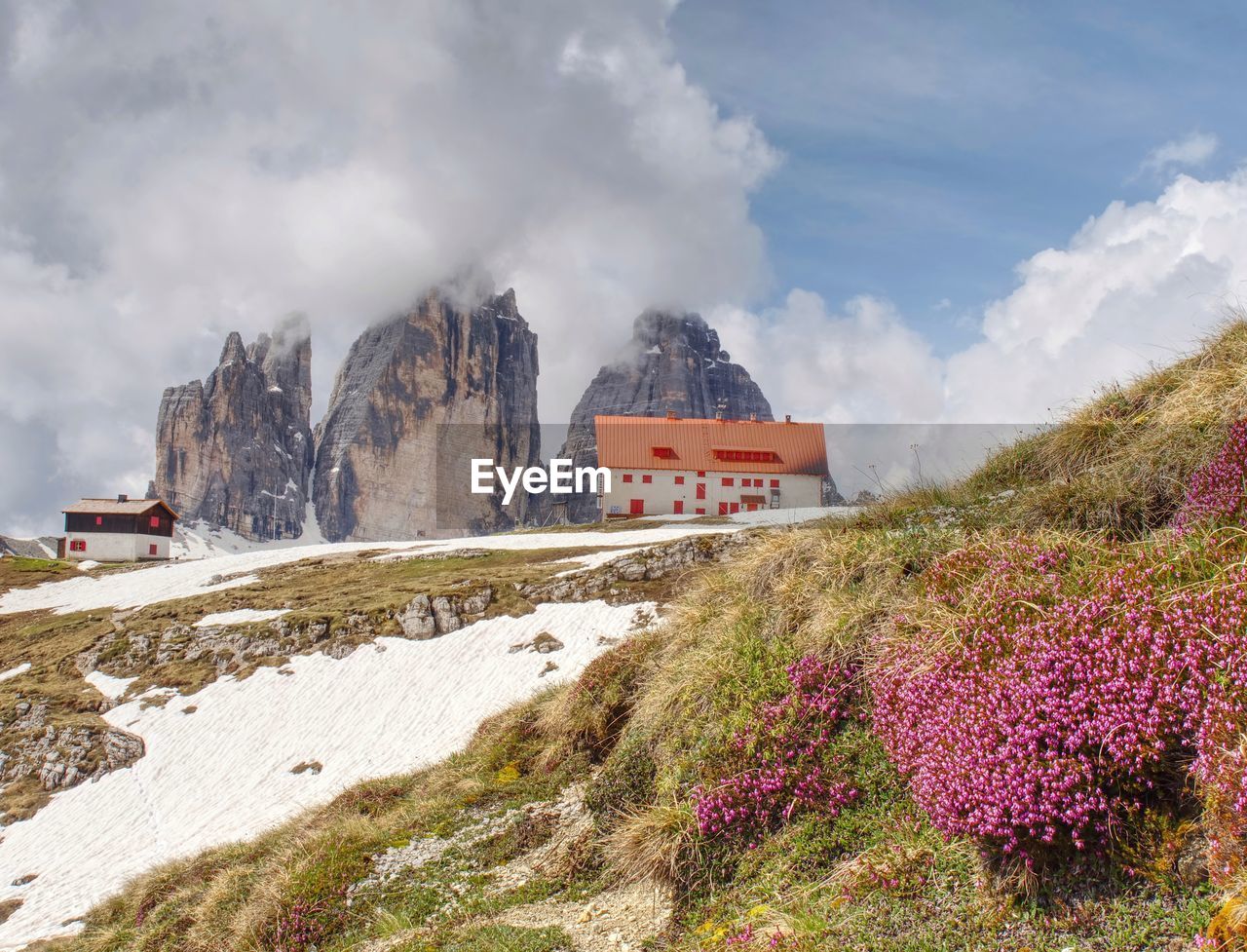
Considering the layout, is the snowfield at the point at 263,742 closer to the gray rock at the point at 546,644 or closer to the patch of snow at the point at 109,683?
the patch of snow at the point at 109,683

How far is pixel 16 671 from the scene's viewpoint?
35.4 meters

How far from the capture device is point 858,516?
1166 cm

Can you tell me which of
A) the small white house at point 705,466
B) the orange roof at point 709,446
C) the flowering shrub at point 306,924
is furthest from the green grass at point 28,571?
the flowering shrub at point 306,924

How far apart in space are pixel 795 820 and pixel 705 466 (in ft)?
214

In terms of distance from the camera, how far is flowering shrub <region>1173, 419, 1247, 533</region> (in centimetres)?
703

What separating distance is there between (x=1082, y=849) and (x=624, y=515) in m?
65.9

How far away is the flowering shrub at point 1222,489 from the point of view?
23.1 ft

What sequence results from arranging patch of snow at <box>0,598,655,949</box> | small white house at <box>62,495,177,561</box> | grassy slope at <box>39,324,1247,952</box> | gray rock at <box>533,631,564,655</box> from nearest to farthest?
grassy slope at <box>39,324,1247,952</box> < patch of snow at <box>0,598,655,949</box> < gray rock at <box>533,631,564,655</box> < small white house at <box>62,495,177,561</box>

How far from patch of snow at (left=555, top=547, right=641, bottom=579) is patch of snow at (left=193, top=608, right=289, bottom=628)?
1359cm

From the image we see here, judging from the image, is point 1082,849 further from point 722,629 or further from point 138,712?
point 138,712

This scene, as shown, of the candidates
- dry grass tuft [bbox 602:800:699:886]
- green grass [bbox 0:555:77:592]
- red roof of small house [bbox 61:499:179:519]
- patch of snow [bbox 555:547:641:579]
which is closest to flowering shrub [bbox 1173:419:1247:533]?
dry grass tuft [bbox 602:800:699:886]

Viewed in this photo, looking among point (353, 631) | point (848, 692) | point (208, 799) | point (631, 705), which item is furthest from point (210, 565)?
point (848, 692)

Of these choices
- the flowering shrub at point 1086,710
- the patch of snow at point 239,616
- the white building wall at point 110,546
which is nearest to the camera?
the flowering shrub at point 1086,710

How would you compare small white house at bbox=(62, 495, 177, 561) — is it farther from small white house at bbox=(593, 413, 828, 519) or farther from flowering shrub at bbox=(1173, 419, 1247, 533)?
flowering shrub at bbox=(1173, 419, 1247, 533)
